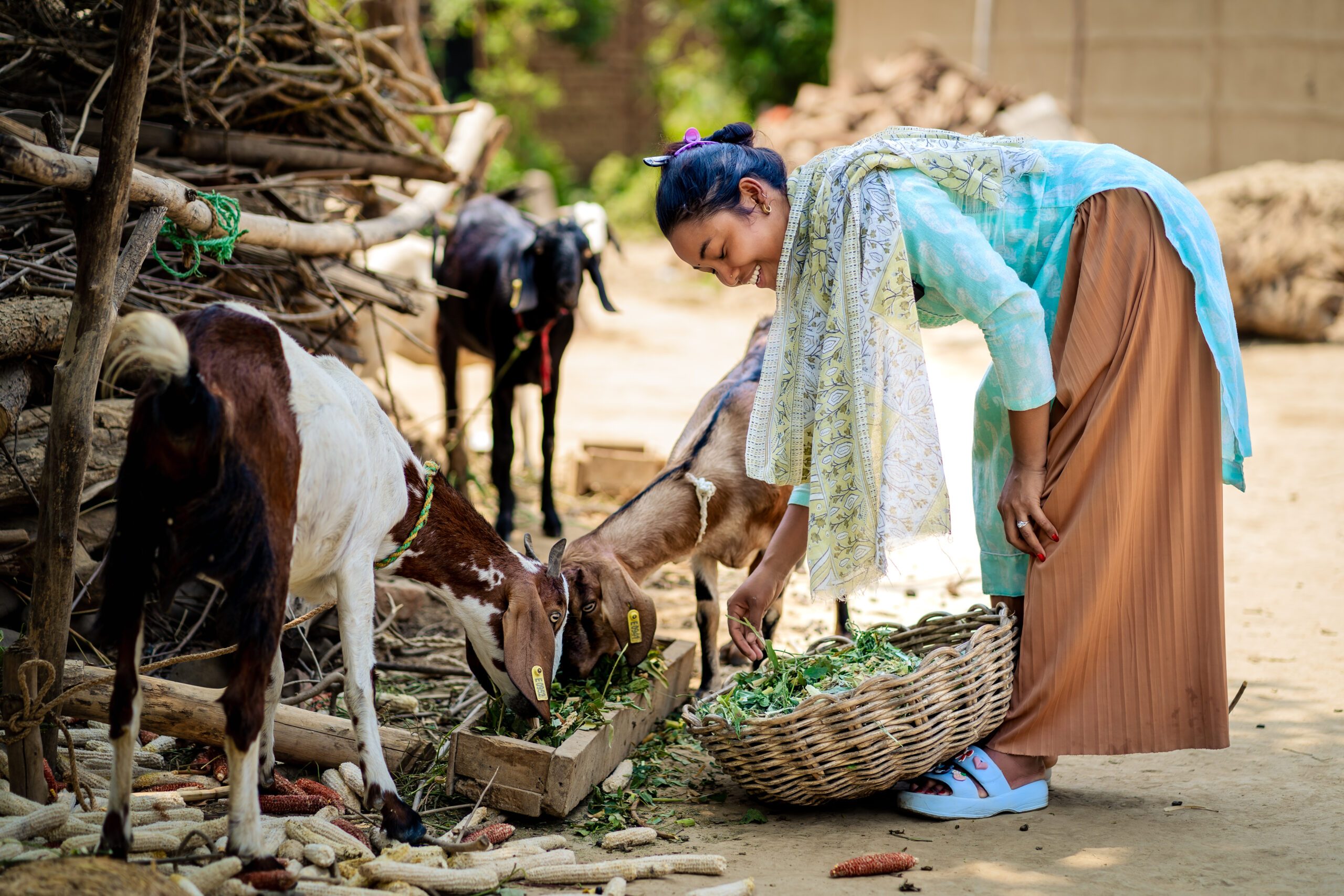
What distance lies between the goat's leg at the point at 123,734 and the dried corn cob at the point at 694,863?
4.00 feet

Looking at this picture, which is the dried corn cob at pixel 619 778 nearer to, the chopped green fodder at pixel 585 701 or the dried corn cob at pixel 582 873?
the chopped green fodder at pixel 585 701

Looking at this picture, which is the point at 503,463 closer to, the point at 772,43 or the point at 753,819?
the point at 753,819

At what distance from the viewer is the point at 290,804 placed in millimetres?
2977

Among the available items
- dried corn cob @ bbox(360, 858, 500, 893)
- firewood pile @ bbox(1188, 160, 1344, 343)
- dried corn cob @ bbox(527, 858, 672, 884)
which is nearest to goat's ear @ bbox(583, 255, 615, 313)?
dried corn cob @ bbox(527, 858, 672, 884)

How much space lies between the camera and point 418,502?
321 centimetres

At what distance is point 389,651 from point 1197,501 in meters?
3.05

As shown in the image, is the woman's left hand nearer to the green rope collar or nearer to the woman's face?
the woman's face

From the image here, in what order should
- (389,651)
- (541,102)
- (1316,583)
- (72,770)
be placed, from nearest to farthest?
1. (72,770)
2. (389,651)
3. (1316,583)
4. (541,102)

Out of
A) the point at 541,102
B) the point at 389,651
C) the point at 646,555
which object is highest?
the point at 541,102

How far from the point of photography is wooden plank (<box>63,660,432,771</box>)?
301 cm

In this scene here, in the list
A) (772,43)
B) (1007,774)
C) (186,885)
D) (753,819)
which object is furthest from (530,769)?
(772,43)

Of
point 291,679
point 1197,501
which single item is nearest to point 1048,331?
point 1197,501

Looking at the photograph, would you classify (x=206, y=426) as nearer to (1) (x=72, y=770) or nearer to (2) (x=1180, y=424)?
(1) (x=72, y=770)

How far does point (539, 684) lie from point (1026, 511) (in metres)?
1.46
